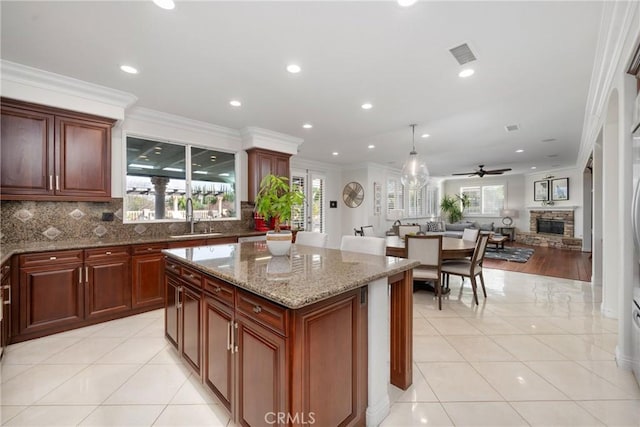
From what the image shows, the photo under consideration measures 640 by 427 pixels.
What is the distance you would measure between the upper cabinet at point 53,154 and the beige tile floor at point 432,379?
4.95ft

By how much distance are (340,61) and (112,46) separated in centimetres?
194

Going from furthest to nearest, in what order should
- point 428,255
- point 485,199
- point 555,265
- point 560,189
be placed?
point 485,199 < point 560,189 < point 555,265 < point 428,255

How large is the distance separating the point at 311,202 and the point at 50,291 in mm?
5422

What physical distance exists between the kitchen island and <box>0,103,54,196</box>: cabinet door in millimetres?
2104

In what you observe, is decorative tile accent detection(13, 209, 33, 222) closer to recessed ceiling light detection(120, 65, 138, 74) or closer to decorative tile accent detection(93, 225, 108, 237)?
decorative tile accent detection(93, 225, 108, 237)

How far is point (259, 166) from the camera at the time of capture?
4.77 meters

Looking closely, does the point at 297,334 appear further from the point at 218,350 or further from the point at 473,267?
the point at 473,267

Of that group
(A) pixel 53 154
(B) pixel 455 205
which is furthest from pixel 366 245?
(B) pixel 455 205

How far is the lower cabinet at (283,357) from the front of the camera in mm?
1231

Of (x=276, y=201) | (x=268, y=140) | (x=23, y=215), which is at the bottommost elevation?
(x=23, y=215)

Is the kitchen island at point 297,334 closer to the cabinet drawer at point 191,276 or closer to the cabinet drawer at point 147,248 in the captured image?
the cabinet drawer at point 191,276

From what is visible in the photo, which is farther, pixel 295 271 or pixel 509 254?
pixel 509 254

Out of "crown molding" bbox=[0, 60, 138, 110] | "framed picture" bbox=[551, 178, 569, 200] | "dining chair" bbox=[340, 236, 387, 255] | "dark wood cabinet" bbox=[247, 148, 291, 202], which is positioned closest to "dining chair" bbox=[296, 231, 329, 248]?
"dining chair" bbox=[340, 236, 387, 255]

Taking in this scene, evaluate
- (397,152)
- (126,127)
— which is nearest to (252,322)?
(126,127)
